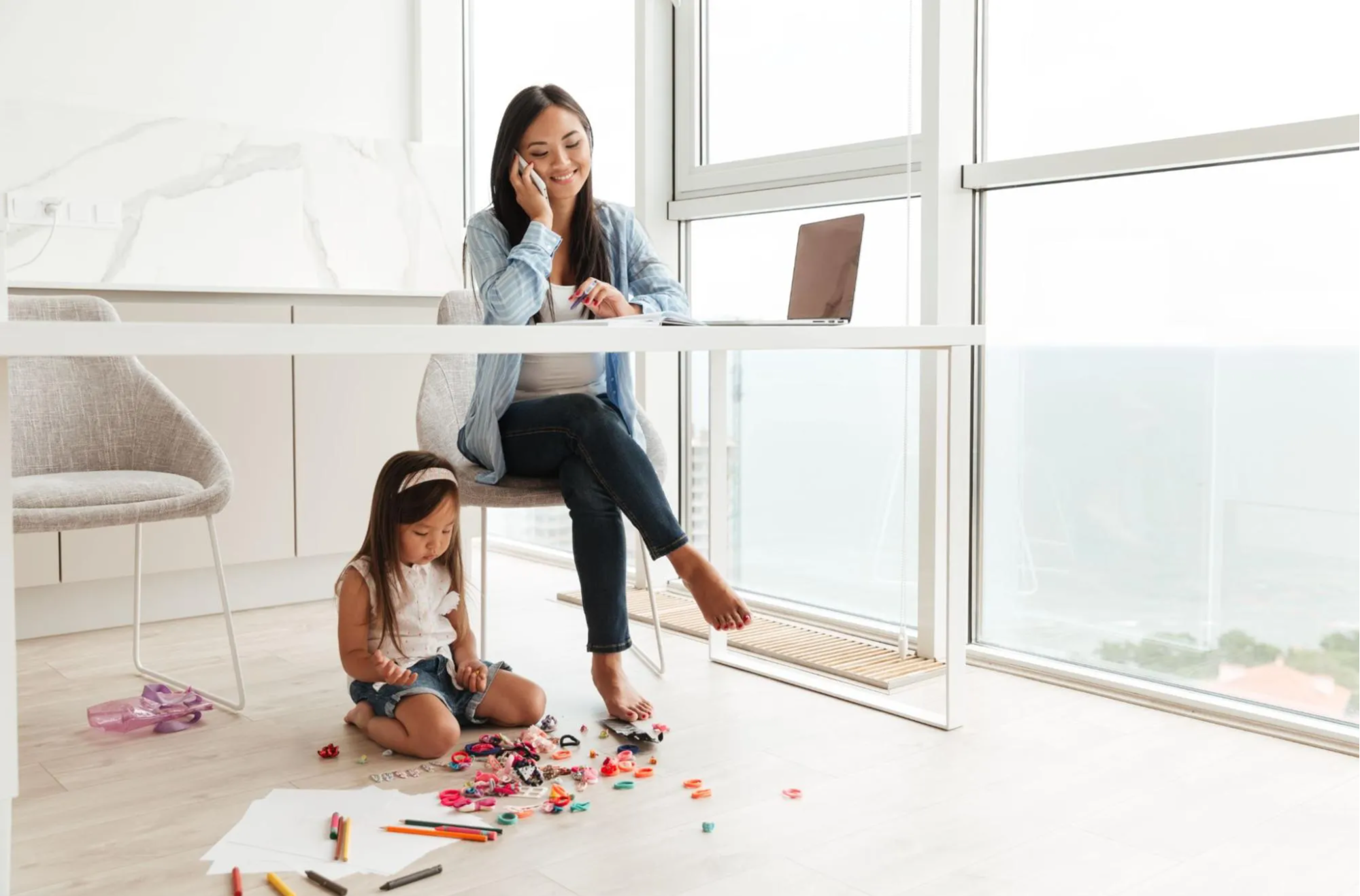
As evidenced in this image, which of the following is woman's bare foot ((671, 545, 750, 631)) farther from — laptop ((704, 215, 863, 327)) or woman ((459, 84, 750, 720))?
laptop ((704, 215, 863, 327))

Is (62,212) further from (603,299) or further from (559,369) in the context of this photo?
(603,299)

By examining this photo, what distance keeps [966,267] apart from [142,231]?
2.12 m

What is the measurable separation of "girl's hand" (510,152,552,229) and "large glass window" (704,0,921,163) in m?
0.82

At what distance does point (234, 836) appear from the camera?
1650 mm

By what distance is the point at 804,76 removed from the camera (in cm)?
290

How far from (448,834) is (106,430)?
4.22ft

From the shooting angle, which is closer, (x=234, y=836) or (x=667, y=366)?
(x=234, y=836)

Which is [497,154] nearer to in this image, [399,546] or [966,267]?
[399,546]

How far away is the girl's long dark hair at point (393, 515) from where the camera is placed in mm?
1967

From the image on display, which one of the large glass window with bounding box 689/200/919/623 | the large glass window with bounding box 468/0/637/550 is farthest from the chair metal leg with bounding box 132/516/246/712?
the large glass window with bounding box 468/0/637/550

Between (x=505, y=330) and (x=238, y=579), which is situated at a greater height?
(x=505, y=330)

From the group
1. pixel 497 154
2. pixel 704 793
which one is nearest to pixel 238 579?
pixel 497 154

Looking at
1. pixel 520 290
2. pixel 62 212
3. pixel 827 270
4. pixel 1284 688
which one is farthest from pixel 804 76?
pixel 62 212

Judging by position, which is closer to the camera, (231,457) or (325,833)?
(325,833)
